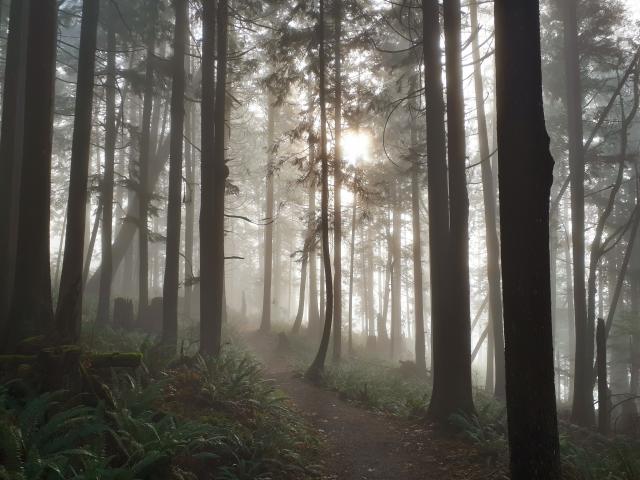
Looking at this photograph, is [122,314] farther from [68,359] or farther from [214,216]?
[68,359]

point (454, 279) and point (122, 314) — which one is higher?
point (454, 279)

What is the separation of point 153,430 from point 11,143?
7681 millimetres

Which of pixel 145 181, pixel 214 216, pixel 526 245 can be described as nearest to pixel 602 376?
pixel 526 245

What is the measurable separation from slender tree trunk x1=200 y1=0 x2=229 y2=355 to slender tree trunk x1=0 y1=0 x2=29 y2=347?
3.89 m

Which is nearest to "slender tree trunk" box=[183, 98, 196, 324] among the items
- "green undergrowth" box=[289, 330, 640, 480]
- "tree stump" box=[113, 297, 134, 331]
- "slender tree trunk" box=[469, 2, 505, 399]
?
"tree stump" box=[113, 297, 134, 331]

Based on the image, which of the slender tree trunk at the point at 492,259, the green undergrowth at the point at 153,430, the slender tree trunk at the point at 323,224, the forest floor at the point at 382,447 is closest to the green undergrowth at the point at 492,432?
the forest floor at the point at 382,447

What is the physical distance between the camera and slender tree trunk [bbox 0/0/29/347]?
9.22 metres

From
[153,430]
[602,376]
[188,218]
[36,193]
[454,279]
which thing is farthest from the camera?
[188,218]

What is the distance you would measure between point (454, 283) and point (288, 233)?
23.7 meters

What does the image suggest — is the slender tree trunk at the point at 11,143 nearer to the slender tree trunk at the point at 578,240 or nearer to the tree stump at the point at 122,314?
the tree stump at the point at 122,314

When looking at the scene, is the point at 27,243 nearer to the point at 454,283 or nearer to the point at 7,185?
the point at 7,185

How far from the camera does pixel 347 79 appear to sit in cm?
1536

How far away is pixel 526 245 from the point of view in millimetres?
4289

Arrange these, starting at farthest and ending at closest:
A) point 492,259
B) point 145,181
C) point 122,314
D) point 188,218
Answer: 1. point 188,218
2. point 145,181
3. point 492,259
4. point 122,314
